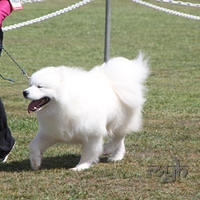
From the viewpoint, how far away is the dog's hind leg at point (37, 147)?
17.2 ft

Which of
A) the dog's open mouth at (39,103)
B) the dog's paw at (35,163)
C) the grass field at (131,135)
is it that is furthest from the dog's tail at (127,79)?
the dog's paw at (35,163)

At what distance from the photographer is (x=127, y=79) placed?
5578 mm

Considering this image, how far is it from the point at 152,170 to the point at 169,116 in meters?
2.80

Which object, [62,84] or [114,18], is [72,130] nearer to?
[62,84]

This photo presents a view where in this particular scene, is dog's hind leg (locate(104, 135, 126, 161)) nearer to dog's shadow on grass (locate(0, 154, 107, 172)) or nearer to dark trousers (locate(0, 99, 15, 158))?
dog's shadow on grass (locate(0, 154, 107, 172))

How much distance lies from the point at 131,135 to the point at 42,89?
2.35 m

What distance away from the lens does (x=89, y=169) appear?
5352mm

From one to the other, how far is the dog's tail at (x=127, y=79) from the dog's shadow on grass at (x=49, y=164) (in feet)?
2.96

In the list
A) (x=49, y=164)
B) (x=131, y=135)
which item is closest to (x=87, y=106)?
(x=49, y=164)

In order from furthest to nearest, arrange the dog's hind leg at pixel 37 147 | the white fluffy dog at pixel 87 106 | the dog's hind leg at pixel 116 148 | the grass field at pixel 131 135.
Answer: the dog's hind leg at pixel 116 148 < the dog's hind leg at pixel 37 147 < the white fluffy dog at pixel 87 106 < the grass field at pixel 131 135

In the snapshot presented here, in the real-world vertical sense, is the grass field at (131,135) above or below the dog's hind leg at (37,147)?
below

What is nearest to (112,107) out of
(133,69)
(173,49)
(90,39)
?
(133,69)

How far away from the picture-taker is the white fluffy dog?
15.9 feet

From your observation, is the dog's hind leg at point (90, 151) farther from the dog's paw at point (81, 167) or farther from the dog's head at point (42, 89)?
the dog's head at point (42, 89)
